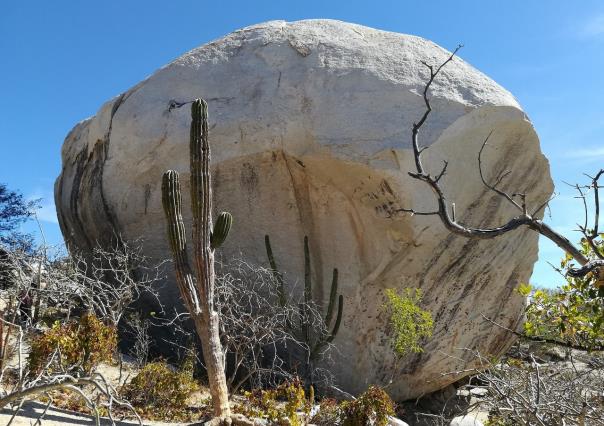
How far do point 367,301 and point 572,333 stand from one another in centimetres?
447

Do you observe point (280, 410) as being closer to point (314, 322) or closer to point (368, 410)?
point (368, 410)

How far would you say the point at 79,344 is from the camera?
26.6ft

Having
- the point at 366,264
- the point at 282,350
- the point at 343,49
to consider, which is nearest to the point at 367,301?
the point at 366,264

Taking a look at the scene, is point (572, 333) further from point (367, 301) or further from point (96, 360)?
point (96, 360)

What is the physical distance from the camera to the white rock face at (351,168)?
381 inches

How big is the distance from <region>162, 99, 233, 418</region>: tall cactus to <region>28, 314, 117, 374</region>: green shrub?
1.39 metres

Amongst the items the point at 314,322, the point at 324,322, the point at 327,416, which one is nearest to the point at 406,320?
the point at 324,322

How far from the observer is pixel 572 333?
5863mm

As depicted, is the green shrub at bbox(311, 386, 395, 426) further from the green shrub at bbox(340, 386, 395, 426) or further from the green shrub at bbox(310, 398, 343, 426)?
the green shrub at bbox(310, 398, 343, 426)

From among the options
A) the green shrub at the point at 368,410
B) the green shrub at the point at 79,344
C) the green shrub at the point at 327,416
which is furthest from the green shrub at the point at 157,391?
the green shrub at the point at 368,410

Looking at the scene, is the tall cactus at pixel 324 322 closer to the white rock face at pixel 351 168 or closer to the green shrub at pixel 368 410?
the white rock face at pixel 351 168

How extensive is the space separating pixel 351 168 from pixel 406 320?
2299mm

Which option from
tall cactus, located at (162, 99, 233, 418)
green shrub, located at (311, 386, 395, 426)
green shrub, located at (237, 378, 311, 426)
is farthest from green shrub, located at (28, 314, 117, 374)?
green shrub, located at (311, 386, 395, 426)

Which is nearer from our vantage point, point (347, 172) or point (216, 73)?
point (347, 172)
